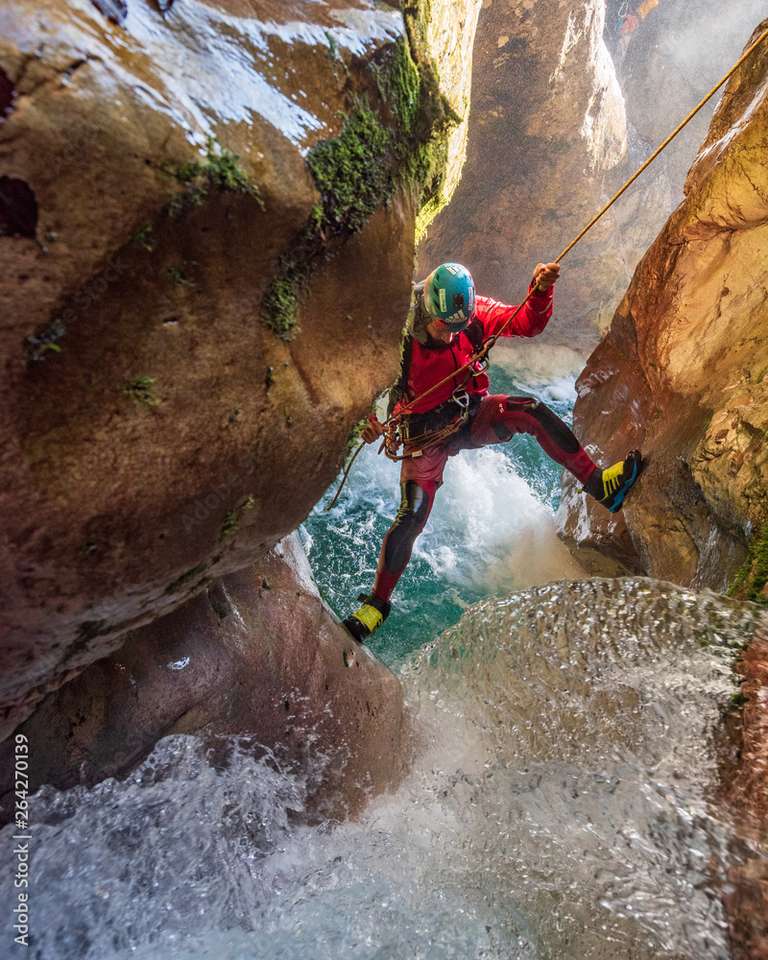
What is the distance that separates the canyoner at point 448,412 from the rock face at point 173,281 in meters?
1.62

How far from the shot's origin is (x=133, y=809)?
2.19 meters

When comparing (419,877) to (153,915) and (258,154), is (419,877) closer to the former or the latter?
(153,915)

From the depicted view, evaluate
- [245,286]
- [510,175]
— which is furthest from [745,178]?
[510,175]

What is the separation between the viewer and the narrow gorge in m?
1.24

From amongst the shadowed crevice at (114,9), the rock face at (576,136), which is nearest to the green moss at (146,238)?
the shadowed crevice at (114,9)

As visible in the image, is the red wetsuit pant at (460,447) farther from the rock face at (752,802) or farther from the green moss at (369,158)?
the green moss at (369,158)

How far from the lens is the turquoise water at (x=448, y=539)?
5.10m

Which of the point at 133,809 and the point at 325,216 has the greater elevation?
the point at 325,216

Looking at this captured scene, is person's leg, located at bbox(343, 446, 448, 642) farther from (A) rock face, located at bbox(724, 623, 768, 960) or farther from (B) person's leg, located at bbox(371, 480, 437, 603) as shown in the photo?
(A) rock face, located at bbox(724, 623, 768, 960)

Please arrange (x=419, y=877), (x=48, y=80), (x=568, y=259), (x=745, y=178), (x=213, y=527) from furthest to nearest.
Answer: (x=568, y=259), (x=745, y=178), (x=419, y=877), (x=213, y=527), (x=48, y=80)

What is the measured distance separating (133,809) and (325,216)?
7.40 ft

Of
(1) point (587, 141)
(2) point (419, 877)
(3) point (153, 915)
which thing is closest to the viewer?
(3) point (153, 915)

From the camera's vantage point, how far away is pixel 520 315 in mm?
3621

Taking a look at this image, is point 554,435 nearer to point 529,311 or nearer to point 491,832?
point 529,311
